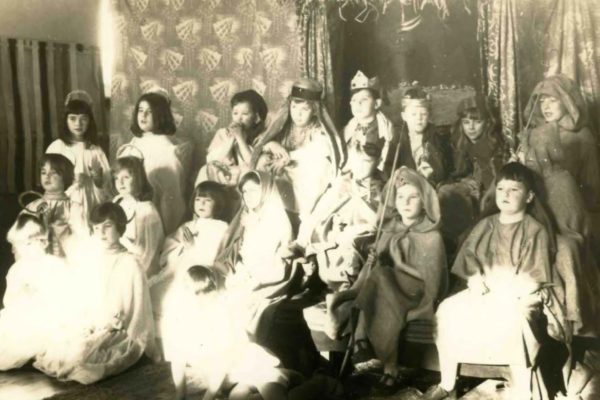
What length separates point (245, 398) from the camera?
486cm

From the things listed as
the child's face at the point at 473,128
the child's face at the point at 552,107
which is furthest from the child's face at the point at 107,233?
the child's face at the point at 552,107

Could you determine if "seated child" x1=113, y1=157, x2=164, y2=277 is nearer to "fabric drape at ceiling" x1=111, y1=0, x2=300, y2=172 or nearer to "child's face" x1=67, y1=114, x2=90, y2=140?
"fabric drape at ceiling" x1=111, y1=0, x2=300, y2=172

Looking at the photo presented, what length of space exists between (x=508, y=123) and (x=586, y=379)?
5.29 feet

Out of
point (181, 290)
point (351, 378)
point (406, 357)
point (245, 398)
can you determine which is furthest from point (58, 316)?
point (406, 357)

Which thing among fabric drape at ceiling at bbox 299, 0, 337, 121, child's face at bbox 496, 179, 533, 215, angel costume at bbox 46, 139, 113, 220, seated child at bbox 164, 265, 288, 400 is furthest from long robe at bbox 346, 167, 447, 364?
angel costume at bbox 46, 139, 113, 220

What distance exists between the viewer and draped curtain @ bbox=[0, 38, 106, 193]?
17.6 ft

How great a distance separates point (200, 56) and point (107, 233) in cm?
140

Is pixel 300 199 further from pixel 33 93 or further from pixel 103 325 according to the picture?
pixel 33 93

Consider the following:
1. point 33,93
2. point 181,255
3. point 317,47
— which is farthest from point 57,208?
point 317,47

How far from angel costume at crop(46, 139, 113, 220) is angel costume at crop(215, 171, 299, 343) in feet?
3.25

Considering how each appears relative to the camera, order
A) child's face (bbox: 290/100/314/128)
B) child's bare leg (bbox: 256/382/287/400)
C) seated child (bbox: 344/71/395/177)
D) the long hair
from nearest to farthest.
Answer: child's bare leg (bbox: 256/382/287/400) < seated child (bbox: 344/71/395/177) < child's face (bbox: 290/100/314/128) < the long hair

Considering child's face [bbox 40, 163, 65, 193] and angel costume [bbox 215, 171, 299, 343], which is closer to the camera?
angel costume [bbox 215, 171, 299, 343]

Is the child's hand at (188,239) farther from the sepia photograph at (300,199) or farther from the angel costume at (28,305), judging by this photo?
the angel costume at (28,305)

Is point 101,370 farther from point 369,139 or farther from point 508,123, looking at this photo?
point 508,123
